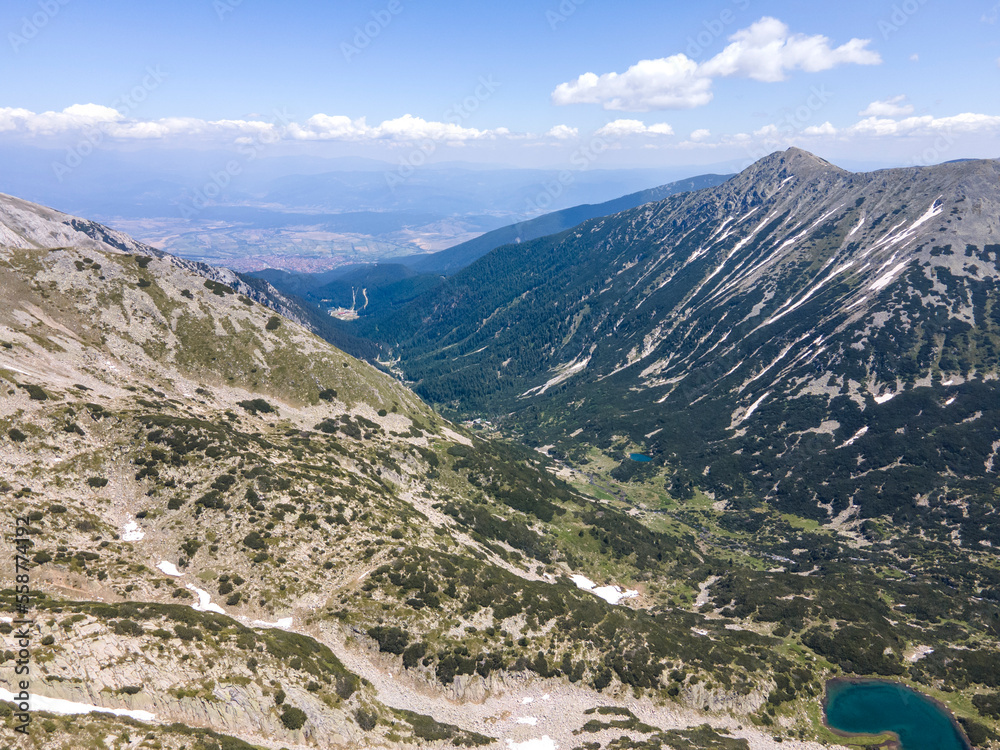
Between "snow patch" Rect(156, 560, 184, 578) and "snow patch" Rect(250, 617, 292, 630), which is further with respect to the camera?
"snow patch" Rect(156, 560, 184, 578)

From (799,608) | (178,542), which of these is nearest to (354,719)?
(178,542)

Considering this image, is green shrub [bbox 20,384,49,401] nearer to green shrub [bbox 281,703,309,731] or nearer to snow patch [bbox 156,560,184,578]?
snow patch [bbox 156,560,184,578]

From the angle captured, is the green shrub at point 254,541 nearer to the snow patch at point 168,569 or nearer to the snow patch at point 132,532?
the snow patch at point 168,569

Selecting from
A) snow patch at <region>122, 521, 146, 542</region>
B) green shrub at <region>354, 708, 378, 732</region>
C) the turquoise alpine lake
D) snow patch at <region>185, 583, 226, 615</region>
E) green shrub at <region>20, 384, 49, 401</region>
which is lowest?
the turquoise alpine lake

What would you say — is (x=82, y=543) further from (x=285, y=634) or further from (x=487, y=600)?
(x=487, y=600)

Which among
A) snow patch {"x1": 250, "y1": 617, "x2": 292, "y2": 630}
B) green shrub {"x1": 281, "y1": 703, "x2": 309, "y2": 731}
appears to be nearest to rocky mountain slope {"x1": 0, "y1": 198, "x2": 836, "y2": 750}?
green shrub {"x1": 281, "y1": 703, "x2": 309, "y2": 731}

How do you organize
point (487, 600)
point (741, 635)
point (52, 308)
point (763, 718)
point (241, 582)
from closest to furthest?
point (241, 582), point (763, 718), point (487, 600), point (741, 635), point (52, 308)
